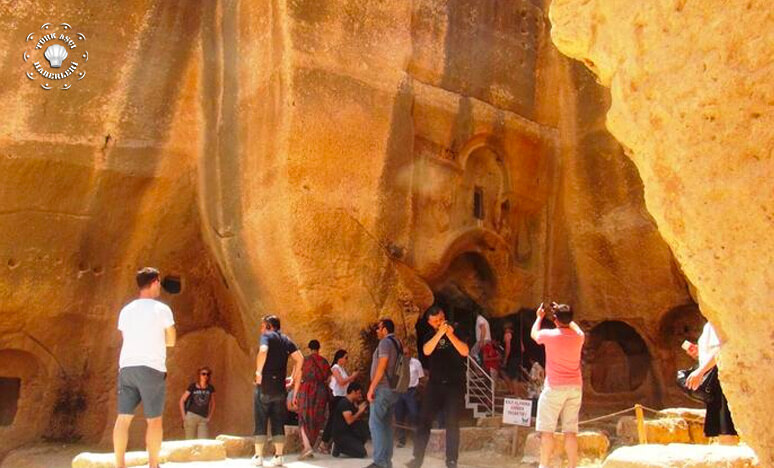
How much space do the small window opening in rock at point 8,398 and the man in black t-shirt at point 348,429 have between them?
574cm

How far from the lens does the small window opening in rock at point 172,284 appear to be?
12.2m

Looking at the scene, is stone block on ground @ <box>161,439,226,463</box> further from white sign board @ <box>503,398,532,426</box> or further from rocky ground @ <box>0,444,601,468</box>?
white sign board @ <box>503,398,532,426</box>

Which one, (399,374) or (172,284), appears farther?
(172,284)

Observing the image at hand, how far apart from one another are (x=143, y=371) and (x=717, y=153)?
3448 mm

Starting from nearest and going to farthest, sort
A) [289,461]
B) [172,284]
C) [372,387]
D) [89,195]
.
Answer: [372,387] → [289,461] → [89,195] → [172,284]

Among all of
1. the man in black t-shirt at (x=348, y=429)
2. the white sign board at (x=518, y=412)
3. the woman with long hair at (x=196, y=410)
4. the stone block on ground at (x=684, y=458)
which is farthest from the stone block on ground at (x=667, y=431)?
the woman with long hair at (x=196, y=410)

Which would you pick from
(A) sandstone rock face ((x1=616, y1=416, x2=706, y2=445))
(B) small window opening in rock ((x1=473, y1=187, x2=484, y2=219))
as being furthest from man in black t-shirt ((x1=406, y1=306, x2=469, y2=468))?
(B) small window opening in rock ((x1=473, y1=187, x2=484, y2=219))

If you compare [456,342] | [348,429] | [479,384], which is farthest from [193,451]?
[479,384]

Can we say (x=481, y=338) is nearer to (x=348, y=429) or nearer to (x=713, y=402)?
(x=348, y=429)

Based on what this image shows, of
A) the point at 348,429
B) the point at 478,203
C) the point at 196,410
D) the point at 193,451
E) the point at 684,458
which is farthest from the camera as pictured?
the point at 478,203

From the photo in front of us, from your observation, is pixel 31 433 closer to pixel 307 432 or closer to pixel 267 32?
pixel 307 432

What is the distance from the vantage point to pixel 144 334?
5070 mm

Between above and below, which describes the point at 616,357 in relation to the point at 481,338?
above

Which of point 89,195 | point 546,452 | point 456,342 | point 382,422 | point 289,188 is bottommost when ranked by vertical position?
point 546,452
